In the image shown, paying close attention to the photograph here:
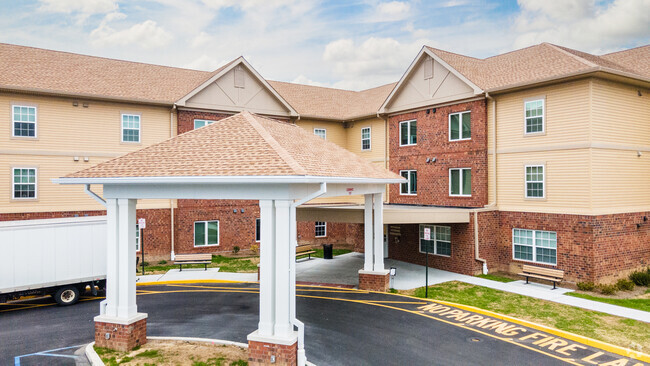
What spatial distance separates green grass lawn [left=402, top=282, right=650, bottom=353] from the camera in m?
12.3

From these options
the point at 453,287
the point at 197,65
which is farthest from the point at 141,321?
the point at 197,65

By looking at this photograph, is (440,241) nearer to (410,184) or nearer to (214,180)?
(410,184)

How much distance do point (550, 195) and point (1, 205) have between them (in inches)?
1047

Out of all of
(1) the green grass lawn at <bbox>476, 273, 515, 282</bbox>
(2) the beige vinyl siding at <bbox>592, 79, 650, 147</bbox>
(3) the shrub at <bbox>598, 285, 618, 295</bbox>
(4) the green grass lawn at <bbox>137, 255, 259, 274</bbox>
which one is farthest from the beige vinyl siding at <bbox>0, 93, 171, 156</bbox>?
(3) the shrub at <bbox>598, 285, 618, 295</bbox>

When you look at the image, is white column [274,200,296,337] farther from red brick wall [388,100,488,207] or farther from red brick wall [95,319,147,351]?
red brick wall [388,100,488,207]

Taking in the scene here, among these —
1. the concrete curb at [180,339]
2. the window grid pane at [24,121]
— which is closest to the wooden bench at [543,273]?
the concrete curb at [180,339]

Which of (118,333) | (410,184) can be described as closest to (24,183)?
(118,333)

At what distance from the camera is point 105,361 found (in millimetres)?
9914

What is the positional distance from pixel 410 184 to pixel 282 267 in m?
18.0

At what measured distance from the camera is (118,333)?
1056cm

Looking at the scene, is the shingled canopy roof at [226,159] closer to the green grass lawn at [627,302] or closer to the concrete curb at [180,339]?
the concrete curb at [180,339]

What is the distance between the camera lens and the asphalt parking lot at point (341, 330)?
421 inches

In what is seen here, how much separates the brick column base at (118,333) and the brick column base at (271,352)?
3391 millimetres

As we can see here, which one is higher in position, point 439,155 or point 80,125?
point 80,125
